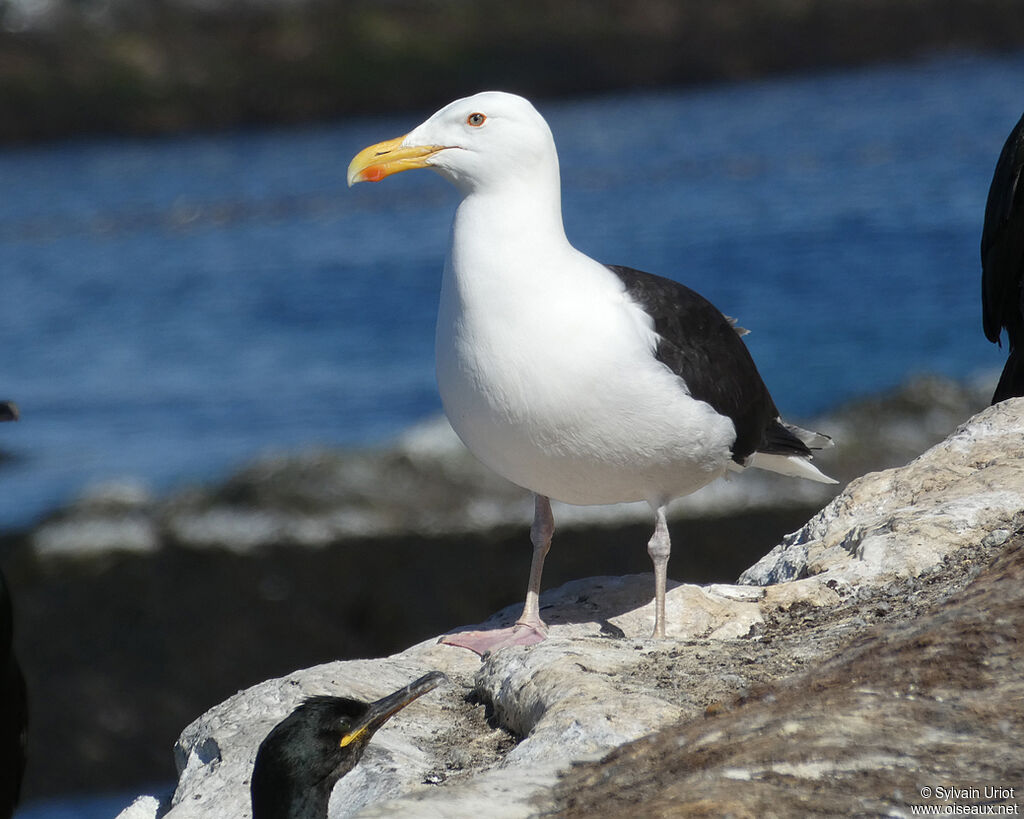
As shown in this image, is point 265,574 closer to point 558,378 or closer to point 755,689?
point 558,378

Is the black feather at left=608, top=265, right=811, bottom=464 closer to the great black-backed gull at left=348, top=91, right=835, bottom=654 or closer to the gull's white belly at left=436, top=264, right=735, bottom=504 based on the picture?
the great black-backed gull at left=348, top=91, right=835, bottom=654

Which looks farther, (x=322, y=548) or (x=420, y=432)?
(x=420, y=432)

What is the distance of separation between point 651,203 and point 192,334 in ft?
29.6

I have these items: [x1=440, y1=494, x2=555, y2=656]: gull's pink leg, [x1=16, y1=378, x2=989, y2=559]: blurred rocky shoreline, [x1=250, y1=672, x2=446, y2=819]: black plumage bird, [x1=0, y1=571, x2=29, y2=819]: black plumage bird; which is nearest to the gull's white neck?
[x1=440, y1=494, x2=555, y2=656]: gull's pink leg

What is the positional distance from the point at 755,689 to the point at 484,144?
2355mm

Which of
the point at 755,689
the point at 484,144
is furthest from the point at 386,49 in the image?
the point at 755,689

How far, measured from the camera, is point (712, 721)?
3367 millimetres

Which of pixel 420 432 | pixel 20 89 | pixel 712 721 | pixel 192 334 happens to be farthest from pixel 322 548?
pixel 20 89

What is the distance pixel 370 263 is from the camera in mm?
23547

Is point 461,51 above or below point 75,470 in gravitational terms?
above

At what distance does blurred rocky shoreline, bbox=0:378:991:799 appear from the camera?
33.3ft

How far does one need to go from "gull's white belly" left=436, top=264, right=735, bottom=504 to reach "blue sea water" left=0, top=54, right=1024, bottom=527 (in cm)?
852

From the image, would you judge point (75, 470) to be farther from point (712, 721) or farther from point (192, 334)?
point (712, 721)

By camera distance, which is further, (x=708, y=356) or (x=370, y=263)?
(x=370, y=263)
